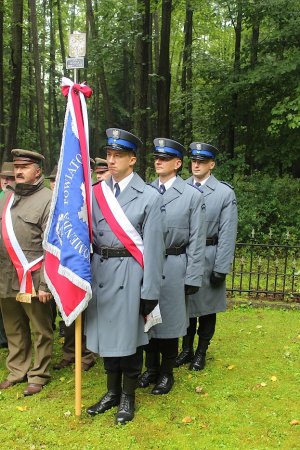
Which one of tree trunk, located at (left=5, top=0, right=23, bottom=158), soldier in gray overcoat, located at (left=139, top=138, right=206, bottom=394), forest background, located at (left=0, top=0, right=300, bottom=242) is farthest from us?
tree trunk, located at (left=5, top=0, right=23, bottom=158)

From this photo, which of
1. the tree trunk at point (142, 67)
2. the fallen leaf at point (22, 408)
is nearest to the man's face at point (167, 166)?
the fallen leaf at point (22, 408)

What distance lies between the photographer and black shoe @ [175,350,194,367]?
538 centimetres

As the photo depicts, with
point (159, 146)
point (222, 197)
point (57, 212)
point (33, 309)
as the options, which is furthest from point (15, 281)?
point (222, 197)

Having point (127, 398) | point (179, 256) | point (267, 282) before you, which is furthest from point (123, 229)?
point (267, 282)

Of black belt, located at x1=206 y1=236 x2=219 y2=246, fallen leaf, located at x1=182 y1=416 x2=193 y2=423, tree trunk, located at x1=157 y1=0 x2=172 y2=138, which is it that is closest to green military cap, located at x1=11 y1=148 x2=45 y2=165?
black belt, located at x1=206 y1=236 x2=219 y2=246

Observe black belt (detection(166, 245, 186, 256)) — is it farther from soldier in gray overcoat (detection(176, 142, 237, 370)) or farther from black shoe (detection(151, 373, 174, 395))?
black shoe (detection(151, 373, 174, 395))

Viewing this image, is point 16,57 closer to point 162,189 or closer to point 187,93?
point 187,93

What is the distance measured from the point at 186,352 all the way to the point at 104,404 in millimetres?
1486

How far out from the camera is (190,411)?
4.29 metres

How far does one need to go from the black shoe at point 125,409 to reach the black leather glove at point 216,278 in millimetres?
1527

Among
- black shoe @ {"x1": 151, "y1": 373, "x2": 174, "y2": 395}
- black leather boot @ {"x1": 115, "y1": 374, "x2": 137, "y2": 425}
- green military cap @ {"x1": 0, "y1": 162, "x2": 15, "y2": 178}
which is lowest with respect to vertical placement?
black shoe @ {"x1": 151, "y1": 373, "x2": 174, "y2": 395}

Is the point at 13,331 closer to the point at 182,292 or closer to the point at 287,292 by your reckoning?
the point at 182,292

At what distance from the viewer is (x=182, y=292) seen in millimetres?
4535

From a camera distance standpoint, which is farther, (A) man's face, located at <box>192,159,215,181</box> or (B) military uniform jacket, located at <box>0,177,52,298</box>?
(A) man's face, located at <box>192,159,215,181</box>
